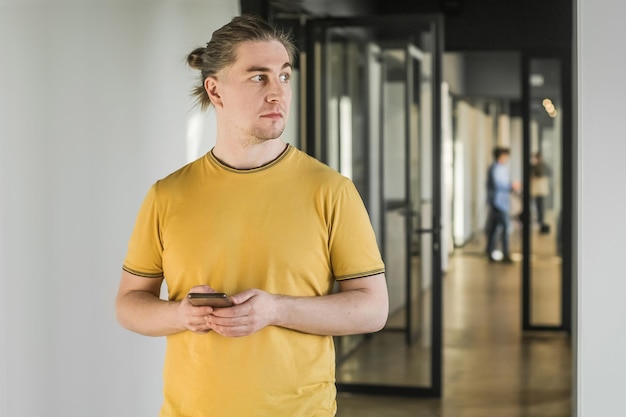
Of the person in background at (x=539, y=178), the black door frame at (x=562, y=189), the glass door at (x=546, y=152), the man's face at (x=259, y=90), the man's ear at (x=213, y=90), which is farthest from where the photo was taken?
the person in background at (x=539, y=178)

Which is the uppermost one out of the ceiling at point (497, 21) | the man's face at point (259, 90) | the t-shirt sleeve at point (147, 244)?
the ceiling at point (497, 21)

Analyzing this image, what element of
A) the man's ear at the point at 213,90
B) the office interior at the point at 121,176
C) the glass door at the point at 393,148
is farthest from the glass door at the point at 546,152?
the man's ear at the point at 213,90

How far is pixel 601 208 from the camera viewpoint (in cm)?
439

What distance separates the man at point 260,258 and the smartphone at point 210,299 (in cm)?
4

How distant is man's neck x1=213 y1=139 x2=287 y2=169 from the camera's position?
224cm

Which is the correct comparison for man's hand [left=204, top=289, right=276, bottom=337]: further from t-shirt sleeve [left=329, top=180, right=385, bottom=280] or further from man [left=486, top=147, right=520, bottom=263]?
man [left=486, top=147, right=520, bottom=263]

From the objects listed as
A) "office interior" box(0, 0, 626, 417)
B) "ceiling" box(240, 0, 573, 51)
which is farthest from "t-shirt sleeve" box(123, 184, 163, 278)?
"ceiling" box(240, 0, 573, 51)

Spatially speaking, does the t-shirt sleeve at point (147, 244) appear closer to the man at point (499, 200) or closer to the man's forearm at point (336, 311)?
the man's forearm at point (336, 311)

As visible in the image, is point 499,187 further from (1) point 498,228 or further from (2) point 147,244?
(2) point 147,244

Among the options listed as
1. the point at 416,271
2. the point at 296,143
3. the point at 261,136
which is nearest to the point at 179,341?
the point at 261,136

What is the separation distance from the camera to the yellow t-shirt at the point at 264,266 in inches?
83.7

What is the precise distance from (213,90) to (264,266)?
0.46 m

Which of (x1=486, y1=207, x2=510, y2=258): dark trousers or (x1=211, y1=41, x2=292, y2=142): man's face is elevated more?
(x1=211, y1=41, x2=292, y2=142): man's face

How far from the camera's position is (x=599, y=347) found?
4.43 meters
